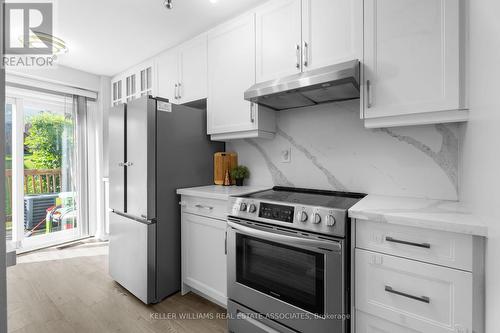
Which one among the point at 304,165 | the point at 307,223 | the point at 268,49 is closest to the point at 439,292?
the point at 307,223

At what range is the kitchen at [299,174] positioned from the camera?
1.10 metres

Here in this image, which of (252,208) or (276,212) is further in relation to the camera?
(252,208)

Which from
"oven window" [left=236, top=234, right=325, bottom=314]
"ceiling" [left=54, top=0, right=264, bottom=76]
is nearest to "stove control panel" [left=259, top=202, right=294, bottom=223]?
"oven window" [left=236, top=234, right=325, bottom=314]

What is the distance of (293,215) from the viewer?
1429mm

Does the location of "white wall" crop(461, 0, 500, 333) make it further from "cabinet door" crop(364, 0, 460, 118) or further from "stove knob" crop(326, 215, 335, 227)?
"stove knob" crop(326, 215, 335, 227)

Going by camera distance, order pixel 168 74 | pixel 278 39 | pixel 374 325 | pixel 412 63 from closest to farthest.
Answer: pixel 374 325 → pixel 412 63 → pixel 278 39 → pixel 168 74

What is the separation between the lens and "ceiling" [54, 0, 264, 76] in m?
2.02

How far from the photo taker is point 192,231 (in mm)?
2105

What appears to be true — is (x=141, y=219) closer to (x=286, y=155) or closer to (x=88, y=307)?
(x=88, y=307)

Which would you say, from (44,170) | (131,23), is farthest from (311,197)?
(44,170)

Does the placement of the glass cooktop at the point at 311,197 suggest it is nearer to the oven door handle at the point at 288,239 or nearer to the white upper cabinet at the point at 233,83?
the oven door handle at the point at 288,239

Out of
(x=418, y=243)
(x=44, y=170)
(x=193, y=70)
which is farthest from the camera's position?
(x=44, y=170)

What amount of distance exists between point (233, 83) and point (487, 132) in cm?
171

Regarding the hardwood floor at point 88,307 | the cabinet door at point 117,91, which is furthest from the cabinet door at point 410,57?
the cabinet door at point 117,91
